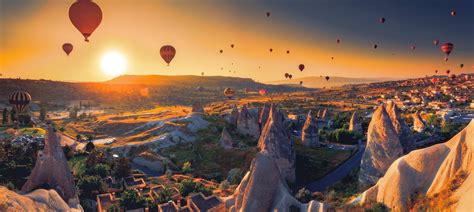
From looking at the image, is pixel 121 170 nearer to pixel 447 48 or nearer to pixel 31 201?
pixel 31 201

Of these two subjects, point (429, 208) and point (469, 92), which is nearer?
point (429, 208)

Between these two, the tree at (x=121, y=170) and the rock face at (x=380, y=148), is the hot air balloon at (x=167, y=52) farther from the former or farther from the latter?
the rock face at (x=380, y=148)

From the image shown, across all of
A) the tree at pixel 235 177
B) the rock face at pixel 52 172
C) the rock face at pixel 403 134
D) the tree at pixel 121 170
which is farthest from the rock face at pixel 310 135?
the rock face at pixel 52 172

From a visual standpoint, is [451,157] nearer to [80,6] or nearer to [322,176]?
[322,176]

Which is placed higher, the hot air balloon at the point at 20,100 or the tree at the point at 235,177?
the hot air balloon at the point at 20,100

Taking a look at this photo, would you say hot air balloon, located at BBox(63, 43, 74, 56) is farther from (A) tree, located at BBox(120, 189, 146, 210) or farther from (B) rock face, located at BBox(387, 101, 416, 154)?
(B) rock face, located at BBox(387, 101, 416, 154)

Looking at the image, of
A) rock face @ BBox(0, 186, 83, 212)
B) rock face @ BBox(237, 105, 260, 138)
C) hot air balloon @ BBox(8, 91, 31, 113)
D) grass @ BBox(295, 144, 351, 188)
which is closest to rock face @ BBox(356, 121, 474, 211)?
rock face @ BBox(0, 186, 83, 212)

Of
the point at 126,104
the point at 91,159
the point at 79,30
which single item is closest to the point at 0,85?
the point at 126,104
